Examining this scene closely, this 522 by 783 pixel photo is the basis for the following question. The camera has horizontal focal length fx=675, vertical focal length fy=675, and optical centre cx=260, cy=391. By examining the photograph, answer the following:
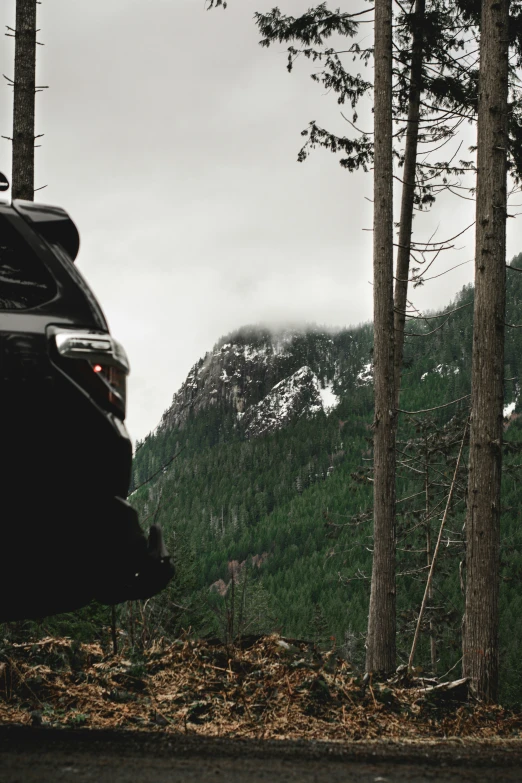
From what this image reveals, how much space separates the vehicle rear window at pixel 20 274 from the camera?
268 centimetres

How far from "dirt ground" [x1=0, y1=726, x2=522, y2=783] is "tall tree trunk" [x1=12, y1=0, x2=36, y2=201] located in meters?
5.00

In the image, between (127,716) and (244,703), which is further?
(244,703)

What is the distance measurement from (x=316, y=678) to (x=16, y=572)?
2517 millimetres

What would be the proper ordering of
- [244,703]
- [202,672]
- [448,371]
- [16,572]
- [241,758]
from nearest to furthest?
[16,572] → [241,758] → [244,703] → [202,672] → [448,371]

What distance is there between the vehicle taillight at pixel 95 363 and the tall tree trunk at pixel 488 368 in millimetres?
4724

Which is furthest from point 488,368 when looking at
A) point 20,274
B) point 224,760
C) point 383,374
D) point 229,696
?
point 20,274

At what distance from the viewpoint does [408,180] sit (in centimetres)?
1248

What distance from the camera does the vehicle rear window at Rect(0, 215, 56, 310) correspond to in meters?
2.68

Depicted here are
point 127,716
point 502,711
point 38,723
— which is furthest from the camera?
point 502,711

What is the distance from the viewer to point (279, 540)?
118938 millimetres

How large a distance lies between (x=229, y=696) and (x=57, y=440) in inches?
100

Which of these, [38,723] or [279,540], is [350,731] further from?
[279,540]

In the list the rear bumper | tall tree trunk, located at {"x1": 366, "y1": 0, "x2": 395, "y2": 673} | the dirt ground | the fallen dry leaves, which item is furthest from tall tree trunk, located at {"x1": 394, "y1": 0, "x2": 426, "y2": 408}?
the rear bumper

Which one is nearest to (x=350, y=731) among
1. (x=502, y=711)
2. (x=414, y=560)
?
(x=502, y=711)
